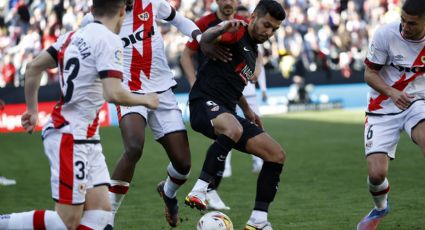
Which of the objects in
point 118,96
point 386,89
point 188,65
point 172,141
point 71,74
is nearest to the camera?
point 118,96

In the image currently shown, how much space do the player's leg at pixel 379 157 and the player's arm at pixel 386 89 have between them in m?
0.37

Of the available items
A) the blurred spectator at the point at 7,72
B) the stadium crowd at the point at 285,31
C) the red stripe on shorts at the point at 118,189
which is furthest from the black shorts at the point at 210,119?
the blurred spectator at the point at 7,72

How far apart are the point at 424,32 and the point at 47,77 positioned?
58.4 feet

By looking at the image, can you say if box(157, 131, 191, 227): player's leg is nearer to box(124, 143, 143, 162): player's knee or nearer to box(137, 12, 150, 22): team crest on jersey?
box(124, 143, 143, 162): player's knee

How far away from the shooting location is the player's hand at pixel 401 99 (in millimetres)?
8031

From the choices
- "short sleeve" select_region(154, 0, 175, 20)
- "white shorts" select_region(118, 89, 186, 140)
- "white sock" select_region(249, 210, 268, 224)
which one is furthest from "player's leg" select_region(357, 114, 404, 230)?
"short sleeve" select_region(154, 0, 175, 20)

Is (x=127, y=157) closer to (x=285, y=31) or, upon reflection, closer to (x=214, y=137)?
(x=214, y=137)

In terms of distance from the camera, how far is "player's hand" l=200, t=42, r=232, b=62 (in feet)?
26.5

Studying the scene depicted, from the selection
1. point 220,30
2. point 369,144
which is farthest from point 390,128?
point 220,30

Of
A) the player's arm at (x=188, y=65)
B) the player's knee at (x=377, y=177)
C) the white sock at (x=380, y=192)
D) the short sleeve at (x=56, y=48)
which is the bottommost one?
the white sock at (x=380, y=192)

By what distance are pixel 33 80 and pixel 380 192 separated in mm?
3693

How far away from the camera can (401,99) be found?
806 cm

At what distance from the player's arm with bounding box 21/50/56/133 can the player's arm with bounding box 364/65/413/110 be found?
329 centimetres

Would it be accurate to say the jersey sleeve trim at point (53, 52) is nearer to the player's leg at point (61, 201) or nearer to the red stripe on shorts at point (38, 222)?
the player's leg at point (61, 201)
